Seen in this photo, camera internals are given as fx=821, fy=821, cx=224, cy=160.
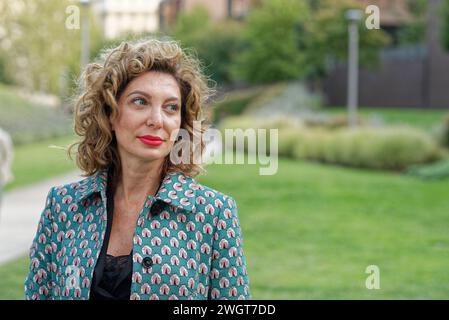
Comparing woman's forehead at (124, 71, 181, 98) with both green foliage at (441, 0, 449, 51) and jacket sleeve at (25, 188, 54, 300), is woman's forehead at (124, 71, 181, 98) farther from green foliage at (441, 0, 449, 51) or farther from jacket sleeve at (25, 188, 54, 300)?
green foliage at (441, 0, 449, 51)

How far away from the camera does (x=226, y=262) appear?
7.90ft

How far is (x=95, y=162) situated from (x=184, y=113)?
325 mm

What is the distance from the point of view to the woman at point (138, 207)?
238 cm

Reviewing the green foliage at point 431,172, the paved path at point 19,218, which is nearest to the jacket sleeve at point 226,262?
the paved path at point 19,218

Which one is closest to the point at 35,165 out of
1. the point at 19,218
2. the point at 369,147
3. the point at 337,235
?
the point at 369,147

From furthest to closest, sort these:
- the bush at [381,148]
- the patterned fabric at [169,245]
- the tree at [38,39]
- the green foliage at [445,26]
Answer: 1. the tree at [38,39]
2. the green foliage at [445,26]
3. the bush at [381,148]
4. the patterned fabric at [169,245]

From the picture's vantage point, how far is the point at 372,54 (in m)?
45.8

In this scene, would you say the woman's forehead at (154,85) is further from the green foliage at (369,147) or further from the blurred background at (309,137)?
the green foliage at (369,147)

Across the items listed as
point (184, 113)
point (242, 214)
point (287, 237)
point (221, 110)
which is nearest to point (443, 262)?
point (287, 237)

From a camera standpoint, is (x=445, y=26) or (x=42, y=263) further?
(x=445, y=26)

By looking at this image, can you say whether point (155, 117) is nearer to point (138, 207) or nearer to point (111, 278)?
point (138, 207)

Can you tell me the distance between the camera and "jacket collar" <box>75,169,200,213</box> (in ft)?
7.89

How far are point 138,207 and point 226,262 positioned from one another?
1.08 ft

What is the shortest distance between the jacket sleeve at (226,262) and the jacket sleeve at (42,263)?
518 mm
